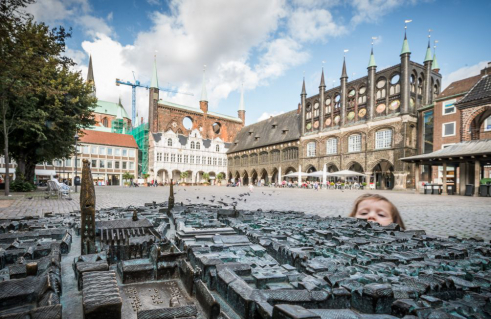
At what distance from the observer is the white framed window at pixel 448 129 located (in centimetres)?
2638

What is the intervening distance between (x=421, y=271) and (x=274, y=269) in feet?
4.57

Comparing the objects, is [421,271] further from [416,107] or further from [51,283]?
[416,107]

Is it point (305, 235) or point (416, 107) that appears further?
point (416, 107)

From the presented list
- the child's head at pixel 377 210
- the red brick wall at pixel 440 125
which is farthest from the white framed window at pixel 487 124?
the child's head at pixel 377 210

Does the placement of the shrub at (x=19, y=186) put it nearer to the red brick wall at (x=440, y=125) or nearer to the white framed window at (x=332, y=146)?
the white framed window at (x=332, y=146)

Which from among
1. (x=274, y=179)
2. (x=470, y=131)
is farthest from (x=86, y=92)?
(x=274, y=179)

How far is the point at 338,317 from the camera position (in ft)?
5.53

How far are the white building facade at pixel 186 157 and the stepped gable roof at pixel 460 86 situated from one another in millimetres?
43238

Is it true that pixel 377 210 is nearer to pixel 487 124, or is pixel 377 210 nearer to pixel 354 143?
pixel 487 124

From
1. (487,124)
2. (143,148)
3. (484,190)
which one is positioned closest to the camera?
(484,190)

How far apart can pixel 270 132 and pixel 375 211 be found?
4776 cm

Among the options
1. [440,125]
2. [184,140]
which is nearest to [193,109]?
[184,140]

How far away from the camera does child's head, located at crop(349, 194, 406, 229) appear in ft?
17.4

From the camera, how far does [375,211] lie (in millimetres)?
5410
